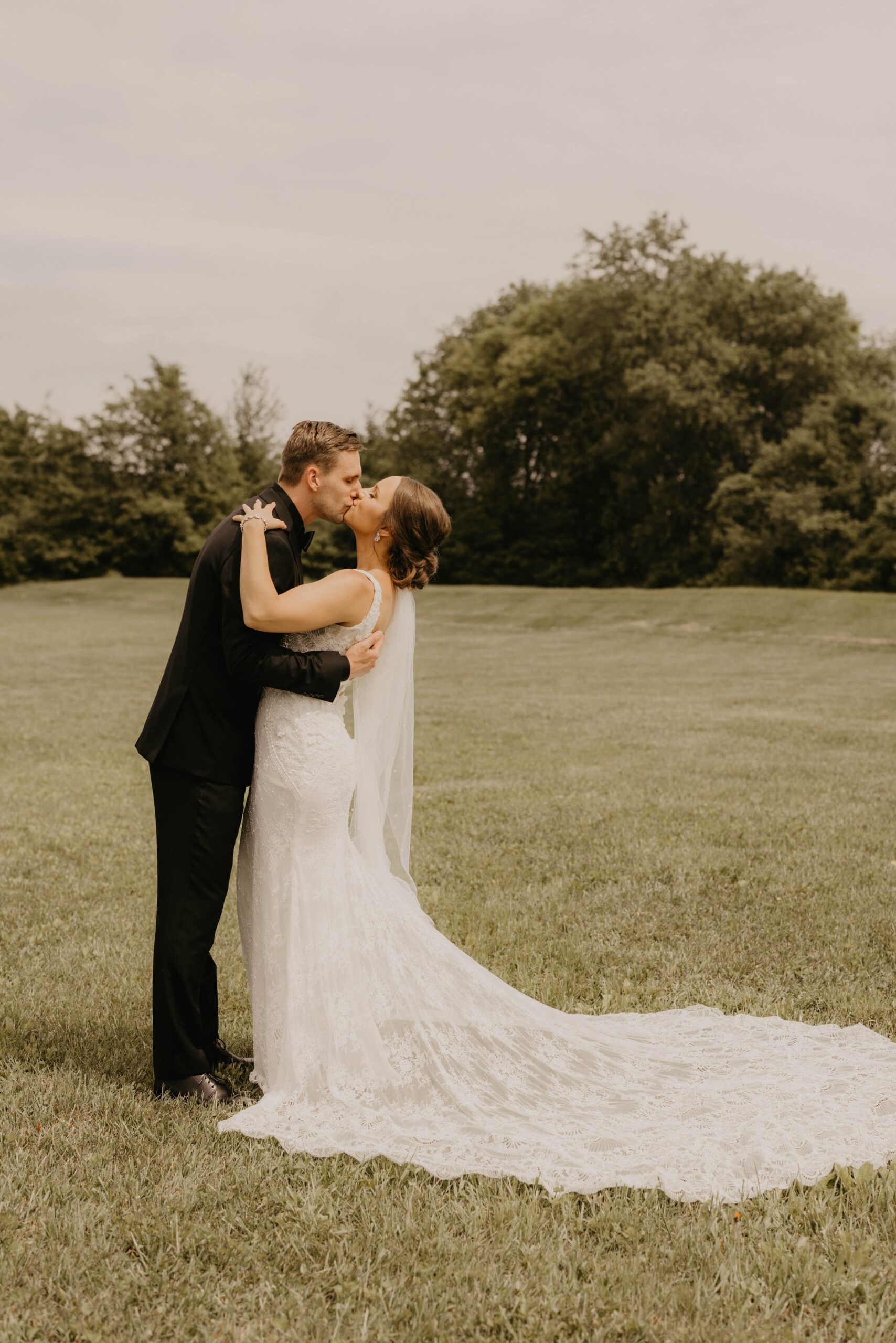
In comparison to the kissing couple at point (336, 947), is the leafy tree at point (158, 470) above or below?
above

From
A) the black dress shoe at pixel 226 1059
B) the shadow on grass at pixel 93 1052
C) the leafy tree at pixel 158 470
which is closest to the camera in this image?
the shadow on grass at pixel 93 1052

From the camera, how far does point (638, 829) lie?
930cm

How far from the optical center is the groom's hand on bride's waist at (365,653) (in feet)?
14.7

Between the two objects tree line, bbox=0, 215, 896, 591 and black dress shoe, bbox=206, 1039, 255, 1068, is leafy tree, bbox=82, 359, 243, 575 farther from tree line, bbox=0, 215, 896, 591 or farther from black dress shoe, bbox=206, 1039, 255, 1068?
black dress shoe, bbox=206, 1039, 255, 1068

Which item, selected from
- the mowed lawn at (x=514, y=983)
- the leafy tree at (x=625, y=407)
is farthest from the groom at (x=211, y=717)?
the leafy tree at (x=625, y=407)

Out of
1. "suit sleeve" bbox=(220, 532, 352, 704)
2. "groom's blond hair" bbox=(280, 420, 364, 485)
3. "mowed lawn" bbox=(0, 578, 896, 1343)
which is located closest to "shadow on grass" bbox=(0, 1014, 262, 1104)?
"mowed lawn" bbox=(0, 578, 896, 1343)

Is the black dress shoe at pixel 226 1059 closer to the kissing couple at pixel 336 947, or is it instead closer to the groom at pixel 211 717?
the kissing couple at pixel 336 947

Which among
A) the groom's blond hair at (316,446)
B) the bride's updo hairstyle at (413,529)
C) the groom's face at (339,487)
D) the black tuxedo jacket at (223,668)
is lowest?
the black tuxedo jacket at (223,668)

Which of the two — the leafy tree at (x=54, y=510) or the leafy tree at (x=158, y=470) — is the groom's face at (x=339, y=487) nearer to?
the leafy tree at (x=158, y=470)

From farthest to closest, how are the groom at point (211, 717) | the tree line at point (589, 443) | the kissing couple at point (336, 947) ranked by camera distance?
1. the tree line at point (589, 443)
2. the groom at point (211, 717)
3. the kissing couple at point (336, 947)

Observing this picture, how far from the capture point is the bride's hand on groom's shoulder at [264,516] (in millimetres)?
4223

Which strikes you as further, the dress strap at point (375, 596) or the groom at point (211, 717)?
the dress strap at point (375, 596)

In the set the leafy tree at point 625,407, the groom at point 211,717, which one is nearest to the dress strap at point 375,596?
the groom at point 211,717

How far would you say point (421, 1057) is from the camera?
4418 mm
